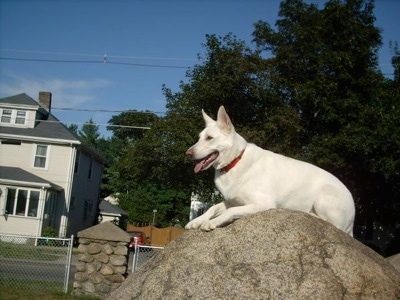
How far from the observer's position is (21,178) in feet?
106

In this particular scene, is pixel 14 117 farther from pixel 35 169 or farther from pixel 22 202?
pixel 22 202

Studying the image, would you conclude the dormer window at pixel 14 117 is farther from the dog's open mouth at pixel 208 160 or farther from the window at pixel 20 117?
the dog's open mouth at pixel 208 160

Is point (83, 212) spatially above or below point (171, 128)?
below

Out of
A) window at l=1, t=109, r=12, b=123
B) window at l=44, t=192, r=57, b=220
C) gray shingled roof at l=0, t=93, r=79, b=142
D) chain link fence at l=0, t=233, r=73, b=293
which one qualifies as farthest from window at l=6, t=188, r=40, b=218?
chain link fence at l=0, t=233, r=73, b=293

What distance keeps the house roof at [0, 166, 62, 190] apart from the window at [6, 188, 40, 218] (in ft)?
2.28

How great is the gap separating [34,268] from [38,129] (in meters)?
19.3

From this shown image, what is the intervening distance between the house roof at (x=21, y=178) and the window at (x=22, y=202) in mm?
694

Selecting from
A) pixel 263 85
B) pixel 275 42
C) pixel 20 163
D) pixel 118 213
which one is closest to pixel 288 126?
pixel 263 85

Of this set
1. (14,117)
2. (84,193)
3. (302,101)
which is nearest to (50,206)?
(84,193)

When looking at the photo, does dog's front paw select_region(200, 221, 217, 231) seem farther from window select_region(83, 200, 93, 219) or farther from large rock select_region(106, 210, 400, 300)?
window select_region(83, 200, 93, 219)

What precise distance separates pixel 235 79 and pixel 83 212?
24.6 meters

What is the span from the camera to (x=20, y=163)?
34.4 metres

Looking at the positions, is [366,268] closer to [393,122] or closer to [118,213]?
[393,122]

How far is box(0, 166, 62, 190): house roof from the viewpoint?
1252 inches
